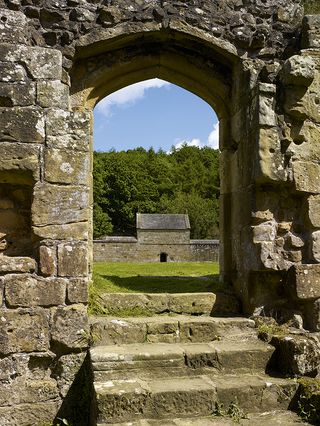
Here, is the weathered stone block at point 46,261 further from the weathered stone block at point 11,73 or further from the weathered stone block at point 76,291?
the weathered stone block at point 11,73

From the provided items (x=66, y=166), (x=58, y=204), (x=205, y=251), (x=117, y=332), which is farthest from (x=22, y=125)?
(x=205, y=251)

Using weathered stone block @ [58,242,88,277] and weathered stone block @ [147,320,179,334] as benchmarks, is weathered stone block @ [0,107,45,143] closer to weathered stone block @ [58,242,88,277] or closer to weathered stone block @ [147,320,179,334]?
weathered stone block @ [58,242,88,277]

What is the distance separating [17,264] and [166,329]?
1.64 metres

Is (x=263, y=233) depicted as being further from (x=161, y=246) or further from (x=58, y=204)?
(x=161, y=246)

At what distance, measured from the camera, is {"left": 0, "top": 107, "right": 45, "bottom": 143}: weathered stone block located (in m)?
4.60

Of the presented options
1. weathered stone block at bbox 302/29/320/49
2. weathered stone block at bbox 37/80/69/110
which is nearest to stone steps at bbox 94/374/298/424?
weathered stone block at bbox 37/80/69/110

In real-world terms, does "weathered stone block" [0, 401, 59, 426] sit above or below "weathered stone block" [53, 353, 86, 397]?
below

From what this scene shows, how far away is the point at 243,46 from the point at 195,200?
36.1 m

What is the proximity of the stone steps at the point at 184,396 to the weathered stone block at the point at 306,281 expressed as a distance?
1.15 metres

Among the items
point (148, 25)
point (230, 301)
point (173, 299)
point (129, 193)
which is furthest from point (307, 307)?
point (129, 193)

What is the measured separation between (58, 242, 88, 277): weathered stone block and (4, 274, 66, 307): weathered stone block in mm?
107

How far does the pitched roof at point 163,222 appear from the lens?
30712 mm

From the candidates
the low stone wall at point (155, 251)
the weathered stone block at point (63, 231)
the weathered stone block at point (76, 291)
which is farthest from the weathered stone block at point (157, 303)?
the low stone wall at point (155, 251)

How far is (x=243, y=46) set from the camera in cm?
582
